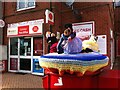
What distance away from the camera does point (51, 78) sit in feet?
9.48

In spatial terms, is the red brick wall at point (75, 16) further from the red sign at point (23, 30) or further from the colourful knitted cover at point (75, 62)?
the colourful knitted cover at point (75, 62)

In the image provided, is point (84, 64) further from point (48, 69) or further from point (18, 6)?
point (18, 6)

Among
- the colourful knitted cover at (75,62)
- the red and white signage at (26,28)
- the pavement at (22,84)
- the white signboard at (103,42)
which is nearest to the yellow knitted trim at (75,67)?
the colourful knitted cover at (75,62)

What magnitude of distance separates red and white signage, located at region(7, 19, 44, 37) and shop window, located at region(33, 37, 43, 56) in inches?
15.4

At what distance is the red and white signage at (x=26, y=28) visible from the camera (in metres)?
9.55

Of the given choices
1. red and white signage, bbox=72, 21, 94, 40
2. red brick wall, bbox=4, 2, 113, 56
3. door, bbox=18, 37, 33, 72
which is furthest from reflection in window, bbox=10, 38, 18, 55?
red and white signage, bbox=72, 21, 94, 40

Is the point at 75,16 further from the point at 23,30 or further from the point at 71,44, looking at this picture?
the point at 71,44

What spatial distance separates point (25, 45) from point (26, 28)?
97cm

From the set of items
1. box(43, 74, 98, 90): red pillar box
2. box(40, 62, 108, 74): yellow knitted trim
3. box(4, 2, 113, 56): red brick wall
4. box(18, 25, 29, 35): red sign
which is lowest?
box(43, 74, 98, 90): red pillar box

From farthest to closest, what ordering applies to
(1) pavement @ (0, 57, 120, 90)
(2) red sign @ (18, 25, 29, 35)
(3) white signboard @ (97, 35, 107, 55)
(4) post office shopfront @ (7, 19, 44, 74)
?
(2) red sign @ (18, 25, 29, 35) → (4) post office shopfront @ (7, 19, 44, 74) → (3) white signboard @ (97, 35, 107, 55) → (1) pavement @ (0, 57, 120, 90)

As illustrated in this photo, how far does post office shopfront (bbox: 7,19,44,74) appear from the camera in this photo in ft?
32.0

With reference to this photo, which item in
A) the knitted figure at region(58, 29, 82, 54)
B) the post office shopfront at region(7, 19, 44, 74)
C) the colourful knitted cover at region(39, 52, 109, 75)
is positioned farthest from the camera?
the post office shopfront at region(7, 19, 44, 74)

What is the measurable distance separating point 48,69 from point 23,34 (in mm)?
7643

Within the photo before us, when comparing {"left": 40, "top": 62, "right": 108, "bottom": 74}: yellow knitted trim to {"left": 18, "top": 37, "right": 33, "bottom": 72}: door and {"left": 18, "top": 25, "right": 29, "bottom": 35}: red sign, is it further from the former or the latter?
{"left": 18, "top": 25, "right": 29, "bottom": 35}: red sign
